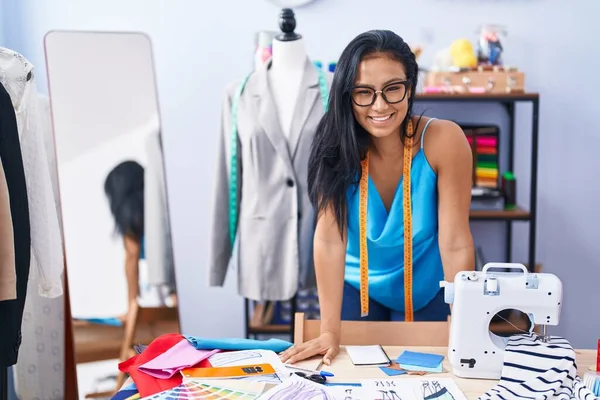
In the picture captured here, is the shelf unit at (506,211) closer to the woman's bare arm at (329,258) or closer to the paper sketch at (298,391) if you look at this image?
the woman's bare arm at (329,258)

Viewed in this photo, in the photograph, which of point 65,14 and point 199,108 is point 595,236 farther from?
point 65,14

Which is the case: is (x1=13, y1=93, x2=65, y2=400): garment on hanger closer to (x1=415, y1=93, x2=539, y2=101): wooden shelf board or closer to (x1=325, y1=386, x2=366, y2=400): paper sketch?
(x1=415, y1=93, x2=539, y2=101): wooden shelf board

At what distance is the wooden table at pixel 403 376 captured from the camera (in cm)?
160

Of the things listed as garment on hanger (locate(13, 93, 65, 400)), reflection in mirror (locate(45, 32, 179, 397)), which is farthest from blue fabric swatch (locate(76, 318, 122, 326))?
garment on hanger (locate(13, 93, 65, 400))

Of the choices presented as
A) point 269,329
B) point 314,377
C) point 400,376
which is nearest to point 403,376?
point 400,376

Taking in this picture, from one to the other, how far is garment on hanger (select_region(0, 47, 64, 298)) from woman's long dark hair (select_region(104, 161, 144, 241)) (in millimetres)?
752

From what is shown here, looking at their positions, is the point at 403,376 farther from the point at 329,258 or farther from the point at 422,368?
the point at 329,258

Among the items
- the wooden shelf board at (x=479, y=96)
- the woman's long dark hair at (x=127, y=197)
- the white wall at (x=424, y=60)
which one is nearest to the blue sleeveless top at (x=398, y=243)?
the wooden shelf board at (x=479, y=96)

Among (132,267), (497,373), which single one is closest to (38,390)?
(132,267)

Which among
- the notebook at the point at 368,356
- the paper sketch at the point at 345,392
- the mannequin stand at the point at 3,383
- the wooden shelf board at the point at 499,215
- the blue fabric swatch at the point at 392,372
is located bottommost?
the mannequin stand at the point at 3,383

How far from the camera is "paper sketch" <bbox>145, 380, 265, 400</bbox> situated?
59.0 inches

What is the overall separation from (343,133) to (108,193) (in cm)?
146

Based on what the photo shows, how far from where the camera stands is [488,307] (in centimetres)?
161

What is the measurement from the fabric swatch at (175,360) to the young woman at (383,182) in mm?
297
